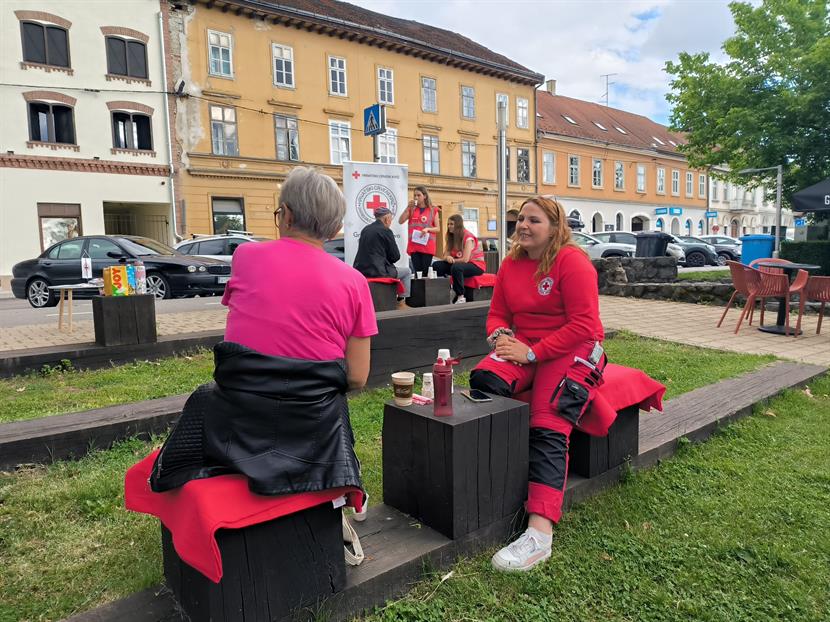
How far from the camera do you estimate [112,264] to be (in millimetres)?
12047

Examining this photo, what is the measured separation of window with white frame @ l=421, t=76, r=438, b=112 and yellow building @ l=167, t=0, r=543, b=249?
1.9 inches

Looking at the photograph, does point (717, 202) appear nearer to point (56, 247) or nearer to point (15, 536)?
point (56, 247)

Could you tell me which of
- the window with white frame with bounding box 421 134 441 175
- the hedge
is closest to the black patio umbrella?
the hedge

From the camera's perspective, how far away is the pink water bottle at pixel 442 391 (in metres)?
2.41

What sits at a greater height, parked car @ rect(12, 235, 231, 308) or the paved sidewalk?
parked car @ rect(12, 235, 231, 308)

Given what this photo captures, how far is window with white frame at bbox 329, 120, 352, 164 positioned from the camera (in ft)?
84.6

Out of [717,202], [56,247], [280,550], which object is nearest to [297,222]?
[280,550]

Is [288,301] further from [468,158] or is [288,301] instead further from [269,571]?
[468,158]

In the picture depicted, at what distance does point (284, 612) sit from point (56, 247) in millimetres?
13154

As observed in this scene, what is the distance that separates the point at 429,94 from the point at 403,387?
28659 millimetres

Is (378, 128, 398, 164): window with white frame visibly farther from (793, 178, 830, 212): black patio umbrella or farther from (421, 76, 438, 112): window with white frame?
(793, 178, 830, 212): black patio umbrella

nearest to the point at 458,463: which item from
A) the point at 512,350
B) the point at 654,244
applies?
the point at 512,350

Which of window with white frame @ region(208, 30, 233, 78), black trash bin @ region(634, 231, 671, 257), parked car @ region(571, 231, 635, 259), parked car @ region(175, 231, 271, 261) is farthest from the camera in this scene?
window with white frame @ region(208, 30, 233, 78)

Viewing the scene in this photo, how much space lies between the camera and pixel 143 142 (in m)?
21.5
